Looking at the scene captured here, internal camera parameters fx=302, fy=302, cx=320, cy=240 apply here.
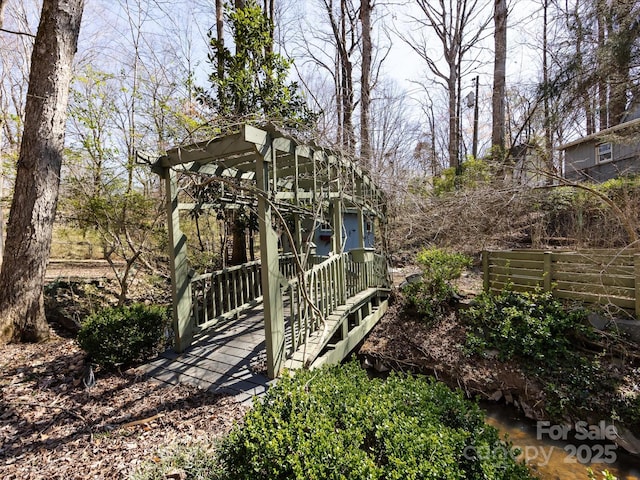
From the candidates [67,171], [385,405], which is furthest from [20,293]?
[385,405]

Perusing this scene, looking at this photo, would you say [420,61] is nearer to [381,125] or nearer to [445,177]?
[381,125]

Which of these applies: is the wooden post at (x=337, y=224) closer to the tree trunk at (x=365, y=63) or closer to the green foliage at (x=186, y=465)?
the green foliage at (x=186, y=465)

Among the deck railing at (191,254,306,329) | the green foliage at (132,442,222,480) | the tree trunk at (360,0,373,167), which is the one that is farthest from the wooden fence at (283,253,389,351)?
the tree trunk at (360,0,373,167)

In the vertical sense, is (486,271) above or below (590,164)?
below

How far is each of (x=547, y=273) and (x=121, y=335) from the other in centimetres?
676

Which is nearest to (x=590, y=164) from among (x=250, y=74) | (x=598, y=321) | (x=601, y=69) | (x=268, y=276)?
(x=601, y=69)

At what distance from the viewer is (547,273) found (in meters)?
5.43

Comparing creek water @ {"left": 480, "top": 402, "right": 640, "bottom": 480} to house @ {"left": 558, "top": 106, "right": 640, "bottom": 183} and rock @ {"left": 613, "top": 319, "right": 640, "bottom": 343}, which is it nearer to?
rock @ {"left": 613, "top": 319, "right": 640, "bottom": 343}

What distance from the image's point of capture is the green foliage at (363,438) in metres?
1.57

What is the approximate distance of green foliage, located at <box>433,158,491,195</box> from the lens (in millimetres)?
9291

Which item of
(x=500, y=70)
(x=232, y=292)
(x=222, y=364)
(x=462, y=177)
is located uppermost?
(x=500, y=70)

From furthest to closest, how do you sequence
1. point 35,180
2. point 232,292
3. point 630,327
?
point 232,292, point 630,327, point 35,180

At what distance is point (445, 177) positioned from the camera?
37.0 feet

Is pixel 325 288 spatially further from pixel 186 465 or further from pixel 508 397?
pixel 508 397
